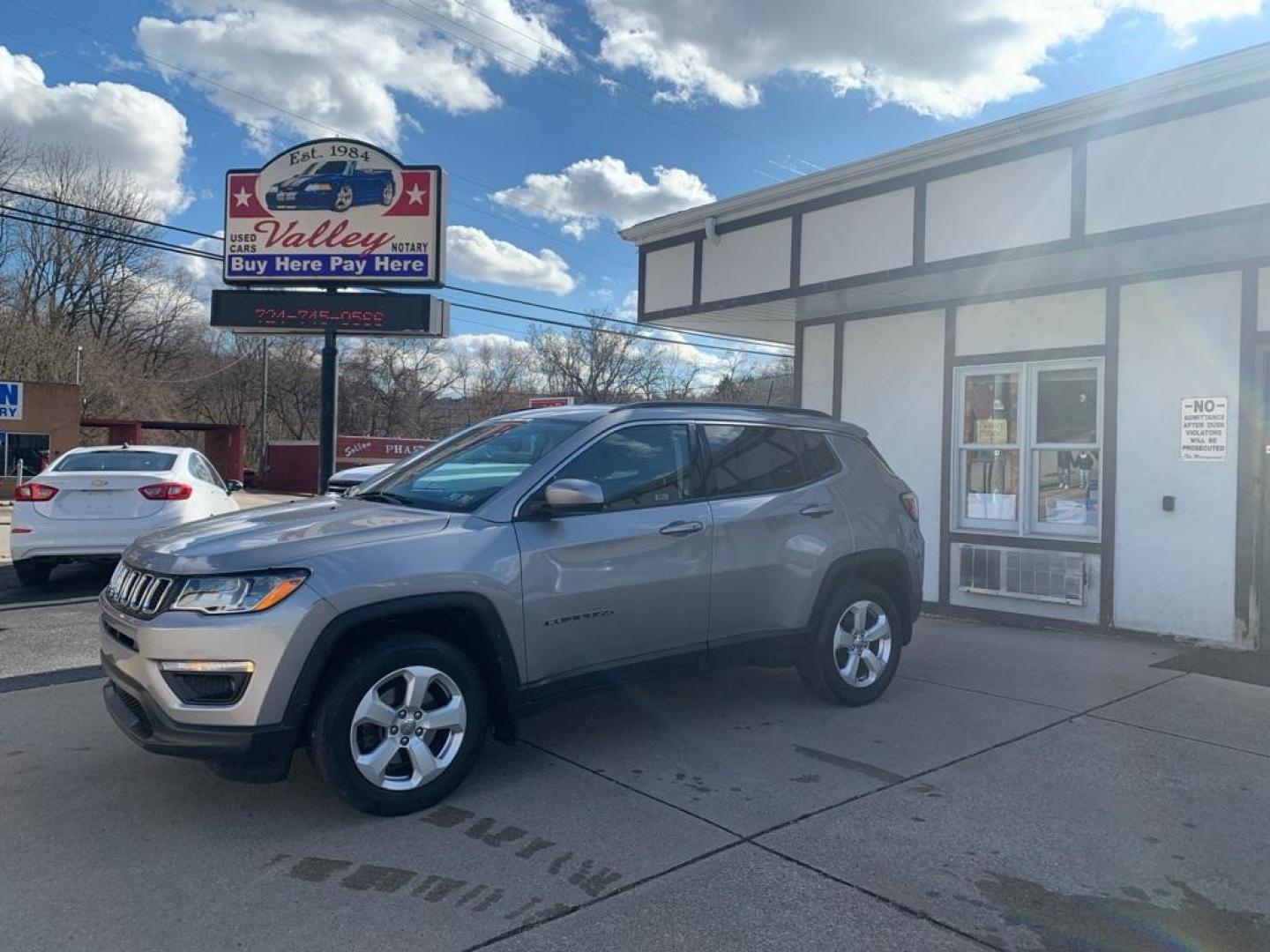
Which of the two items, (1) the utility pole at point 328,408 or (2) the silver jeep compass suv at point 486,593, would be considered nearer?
(2) the silver jeep compass suv at point 486,593

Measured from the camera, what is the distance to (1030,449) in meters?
8.91

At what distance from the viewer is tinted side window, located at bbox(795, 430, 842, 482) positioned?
5.71 m

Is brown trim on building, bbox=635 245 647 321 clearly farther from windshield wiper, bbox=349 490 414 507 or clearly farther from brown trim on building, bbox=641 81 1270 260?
windshield wiper, bbox=349 490 414 507

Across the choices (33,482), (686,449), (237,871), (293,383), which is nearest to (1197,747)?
(686,449)

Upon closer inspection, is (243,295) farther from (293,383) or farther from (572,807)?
(293,383)

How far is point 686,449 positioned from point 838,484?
1210 mm

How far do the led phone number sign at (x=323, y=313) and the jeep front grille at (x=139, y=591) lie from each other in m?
9.79

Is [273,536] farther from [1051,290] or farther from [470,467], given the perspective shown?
[1051,290]

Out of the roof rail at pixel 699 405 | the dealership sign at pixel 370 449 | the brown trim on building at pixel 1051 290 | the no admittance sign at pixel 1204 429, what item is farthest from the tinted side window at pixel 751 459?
the dealership sign at pixel 370 449

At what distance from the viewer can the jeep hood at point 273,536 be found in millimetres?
3682

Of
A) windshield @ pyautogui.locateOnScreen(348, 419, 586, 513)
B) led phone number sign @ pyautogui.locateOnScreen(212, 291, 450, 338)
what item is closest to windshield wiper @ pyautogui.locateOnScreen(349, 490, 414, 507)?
windshield @ pyautogui.locateOnScreen(348, 419, 586, 513)

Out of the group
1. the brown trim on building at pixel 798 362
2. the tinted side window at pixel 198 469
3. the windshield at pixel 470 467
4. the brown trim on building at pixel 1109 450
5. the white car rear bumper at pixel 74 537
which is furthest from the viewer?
the brown trim on building at pixel 798 362

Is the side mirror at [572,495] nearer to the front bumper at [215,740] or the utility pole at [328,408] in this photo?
the front bumper at [215,740]

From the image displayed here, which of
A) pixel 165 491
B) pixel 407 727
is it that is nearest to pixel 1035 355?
pixel 407 727
